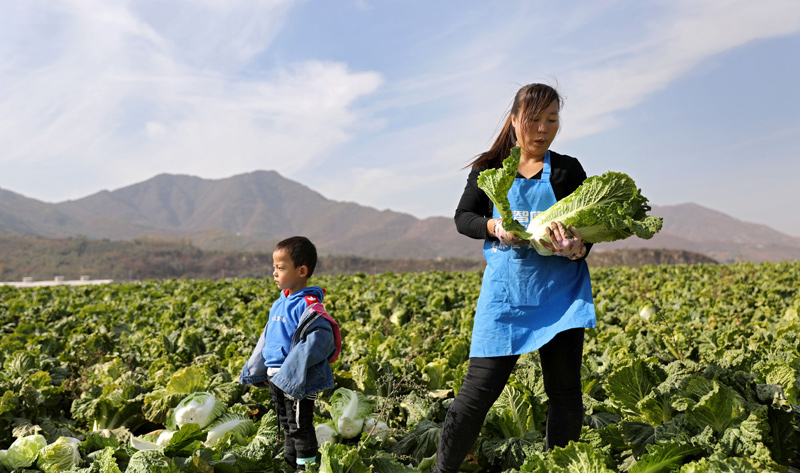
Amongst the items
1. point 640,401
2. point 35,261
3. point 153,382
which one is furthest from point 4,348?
point 35,261

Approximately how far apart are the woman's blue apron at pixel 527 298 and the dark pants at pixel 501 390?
0.09 m

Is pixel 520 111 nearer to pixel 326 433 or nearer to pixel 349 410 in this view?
pixel 349 410

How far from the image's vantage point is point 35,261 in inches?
3652

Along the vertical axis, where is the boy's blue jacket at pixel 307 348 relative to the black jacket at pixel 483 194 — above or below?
below

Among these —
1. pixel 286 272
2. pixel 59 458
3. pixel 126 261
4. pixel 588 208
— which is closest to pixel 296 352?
pixel 286 272

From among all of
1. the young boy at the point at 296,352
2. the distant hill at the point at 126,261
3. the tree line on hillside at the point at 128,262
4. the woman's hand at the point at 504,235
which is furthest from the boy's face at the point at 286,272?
the distant hill at the point at 126,261

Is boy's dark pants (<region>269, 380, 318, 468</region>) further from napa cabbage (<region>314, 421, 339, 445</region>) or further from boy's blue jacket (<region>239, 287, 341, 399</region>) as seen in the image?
napa cabbage (<region>314, 421, 339, 445</region>)

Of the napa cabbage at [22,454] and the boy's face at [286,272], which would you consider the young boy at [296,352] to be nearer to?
the boy's face at [286,272]

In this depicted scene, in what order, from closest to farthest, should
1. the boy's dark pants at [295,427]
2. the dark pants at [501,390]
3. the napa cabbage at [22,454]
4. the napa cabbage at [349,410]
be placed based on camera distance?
the dark pants at [501,390]
the boy's dark pants at [295,427]
the napa cabbage at [22,454]
the napa cabbage at [349,410]

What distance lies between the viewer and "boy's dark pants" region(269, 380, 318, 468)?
306 centimetres

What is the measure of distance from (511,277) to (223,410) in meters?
A: 2.37

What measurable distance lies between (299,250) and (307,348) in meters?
0.57

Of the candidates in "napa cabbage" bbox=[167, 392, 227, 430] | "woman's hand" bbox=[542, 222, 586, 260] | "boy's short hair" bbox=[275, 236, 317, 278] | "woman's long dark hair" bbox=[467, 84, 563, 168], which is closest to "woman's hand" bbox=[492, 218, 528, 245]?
"woman's hand" bbox=[542, 222, 586, 260]

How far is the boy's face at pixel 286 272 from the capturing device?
3090 mm
